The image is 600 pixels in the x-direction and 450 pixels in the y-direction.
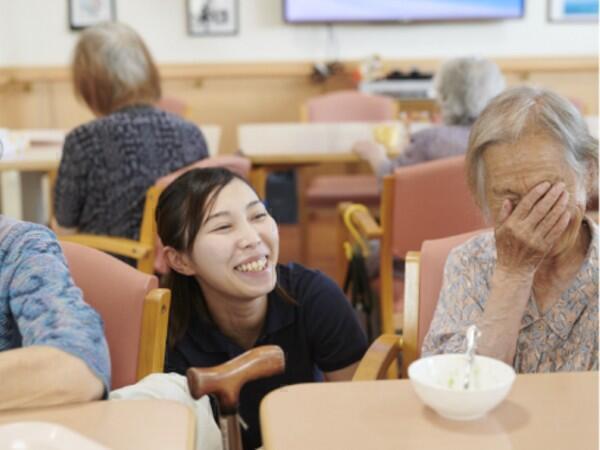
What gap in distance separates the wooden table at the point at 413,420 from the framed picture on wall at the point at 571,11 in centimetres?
502

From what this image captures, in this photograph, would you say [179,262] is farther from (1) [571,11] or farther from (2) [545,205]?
(1) [571,11]

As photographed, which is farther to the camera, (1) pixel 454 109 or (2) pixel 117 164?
(1) pixel 454 109

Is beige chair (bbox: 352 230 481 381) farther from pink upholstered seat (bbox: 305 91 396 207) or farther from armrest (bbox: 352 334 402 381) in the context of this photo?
pink upholstered seat (bbox: 305 91 396 207)

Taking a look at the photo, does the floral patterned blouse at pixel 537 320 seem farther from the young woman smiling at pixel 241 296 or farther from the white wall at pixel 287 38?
the white wall at pixel 287 38

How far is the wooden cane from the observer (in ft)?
3.65

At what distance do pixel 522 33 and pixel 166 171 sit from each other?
3.72 m

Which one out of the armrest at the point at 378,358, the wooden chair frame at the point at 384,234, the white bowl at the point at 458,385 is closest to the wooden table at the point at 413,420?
the white bowl at the point at 458,385

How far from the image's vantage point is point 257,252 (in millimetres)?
1689

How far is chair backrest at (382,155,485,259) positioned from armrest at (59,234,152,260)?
687 millimetres

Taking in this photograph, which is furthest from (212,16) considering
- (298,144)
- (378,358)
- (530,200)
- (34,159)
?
(530,200)

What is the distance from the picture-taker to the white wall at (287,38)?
19.0 ft

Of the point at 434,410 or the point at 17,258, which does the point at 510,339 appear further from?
the point at 17,258

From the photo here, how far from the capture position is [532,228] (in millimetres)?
1447

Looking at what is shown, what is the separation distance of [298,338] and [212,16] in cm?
433
